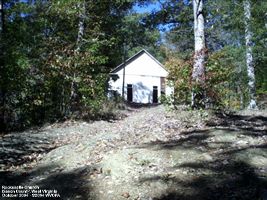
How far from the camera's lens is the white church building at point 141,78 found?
127 feet

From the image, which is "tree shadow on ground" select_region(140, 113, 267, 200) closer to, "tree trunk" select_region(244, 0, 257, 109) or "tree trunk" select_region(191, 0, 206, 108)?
"tree trunk" select_region(191, 0, 206, 108)

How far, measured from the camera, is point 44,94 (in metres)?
13.8

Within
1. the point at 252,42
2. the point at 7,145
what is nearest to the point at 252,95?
the point at 252,42

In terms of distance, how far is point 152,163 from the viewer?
686 cm

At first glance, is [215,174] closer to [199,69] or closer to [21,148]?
[21,148]

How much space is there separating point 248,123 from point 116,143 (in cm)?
424

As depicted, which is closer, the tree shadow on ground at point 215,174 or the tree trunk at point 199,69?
the tree shadow on ground at point 215,174

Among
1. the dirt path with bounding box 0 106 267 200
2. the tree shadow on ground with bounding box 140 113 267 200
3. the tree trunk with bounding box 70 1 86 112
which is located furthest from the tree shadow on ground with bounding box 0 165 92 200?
the tree trunk with bounding box 70 1 86 112

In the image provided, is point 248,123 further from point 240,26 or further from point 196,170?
point 240,26

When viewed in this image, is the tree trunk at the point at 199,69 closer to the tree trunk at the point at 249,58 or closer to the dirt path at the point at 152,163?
the dirt path at the point at 152,163

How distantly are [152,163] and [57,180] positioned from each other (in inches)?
67.7

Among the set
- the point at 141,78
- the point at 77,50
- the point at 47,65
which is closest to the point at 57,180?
the point at 47,65

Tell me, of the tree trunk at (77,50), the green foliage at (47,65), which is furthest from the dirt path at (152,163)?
the tree trunk at (77,50)

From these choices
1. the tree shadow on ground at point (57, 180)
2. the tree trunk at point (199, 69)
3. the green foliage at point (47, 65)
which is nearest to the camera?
the tree shadow on ground at point (57, 180)
